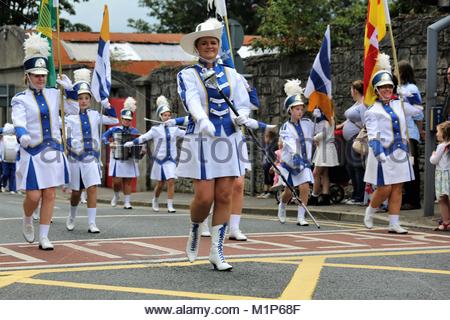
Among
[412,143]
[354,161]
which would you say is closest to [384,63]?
[412,143]

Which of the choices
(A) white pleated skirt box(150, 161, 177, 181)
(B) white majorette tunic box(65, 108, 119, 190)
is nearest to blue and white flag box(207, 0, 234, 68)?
(B) white majorette tunic box(65, 108, 119, 190)

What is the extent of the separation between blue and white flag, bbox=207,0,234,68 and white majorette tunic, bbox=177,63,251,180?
3.09 meters

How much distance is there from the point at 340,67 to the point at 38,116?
809cm

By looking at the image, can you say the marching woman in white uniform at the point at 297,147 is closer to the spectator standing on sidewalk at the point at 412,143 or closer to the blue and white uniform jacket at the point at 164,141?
the spectator standing on sidewalk at the point at 412,143

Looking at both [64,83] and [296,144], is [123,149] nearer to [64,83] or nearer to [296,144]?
[296,144]

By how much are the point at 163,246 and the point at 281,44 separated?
9.62 meters

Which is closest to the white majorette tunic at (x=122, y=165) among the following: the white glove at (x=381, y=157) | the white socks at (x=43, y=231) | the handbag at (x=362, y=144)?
the handbag at (x=362, y=144)

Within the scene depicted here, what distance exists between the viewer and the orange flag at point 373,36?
12.6 meters

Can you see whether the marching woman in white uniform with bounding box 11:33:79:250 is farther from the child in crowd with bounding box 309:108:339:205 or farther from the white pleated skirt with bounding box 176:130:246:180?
the child in crowd with bounding box 309:108:339:205

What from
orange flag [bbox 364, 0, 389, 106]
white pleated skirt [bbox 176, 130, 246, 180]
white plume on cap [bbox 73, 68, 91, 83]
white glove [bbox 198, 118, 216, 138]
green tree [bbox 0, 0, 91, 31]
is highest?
green tree [bbox 0, 0, 91, 31]

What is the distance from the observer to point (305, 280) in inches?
293

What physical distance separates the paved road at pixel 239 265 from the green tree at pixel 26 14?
74.1 ft

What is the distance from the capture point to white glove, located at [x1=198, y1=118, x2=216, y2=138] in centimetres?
772
